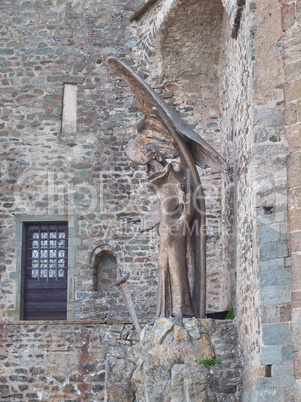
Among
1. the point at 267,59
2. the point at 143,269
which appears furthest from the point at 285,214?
the point at 143,269

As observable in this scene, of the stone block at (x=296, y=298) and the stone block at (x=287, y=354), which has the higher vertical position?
the stone block at (x=296, y=298)

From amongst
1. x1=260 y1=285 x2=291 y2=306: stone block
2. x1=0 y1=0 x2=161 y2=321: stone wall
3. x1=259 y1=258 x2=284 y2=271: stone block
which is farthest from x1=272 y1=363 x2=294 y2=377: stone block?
x1=0 y1=0 x2=161 y2=321: stone wall

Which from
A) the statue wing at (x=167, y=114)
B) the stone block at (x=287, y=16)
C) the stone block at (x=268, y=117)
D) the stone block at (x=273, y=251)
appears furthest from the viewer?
the statue wing at (x=167, y=114)

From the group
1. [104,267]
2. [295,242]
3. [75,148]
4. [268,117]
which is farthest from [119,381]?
[75,148]

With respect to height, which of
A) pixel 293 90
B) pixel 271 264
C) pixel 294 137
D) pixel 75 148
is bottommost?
pixel 271 264

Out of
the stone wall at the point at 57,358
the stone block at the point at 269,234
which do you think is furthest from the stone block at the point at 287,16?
the stone wall at the point at 57,358

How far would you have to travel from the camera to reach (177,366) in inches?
334

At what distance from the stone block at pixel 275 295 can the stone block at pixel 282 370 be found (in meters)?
0.55

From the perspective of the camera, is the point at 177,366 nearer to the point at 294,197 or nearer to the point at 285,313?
the point at 285,313

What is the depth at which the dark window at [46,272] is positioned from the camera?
11859mm

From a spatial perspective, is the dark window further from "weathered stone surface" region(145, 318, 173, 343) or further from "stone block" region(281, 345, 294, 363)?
"stone block" region(281, 345, 294, 363)

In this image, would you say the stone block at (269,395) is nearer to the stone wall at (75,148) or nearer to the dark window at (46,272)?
the stone wall at (75,148)

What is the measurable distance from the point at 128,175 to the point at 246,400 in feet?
15.3

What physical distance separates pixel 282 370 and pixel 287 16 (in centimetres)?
325
